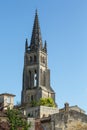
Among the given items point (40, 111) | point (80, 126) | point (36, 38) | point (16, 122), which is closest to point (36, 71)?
point (36, 38)

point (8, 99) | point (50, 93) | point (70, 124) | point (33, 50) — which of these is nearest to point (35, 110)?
point (8, 99)

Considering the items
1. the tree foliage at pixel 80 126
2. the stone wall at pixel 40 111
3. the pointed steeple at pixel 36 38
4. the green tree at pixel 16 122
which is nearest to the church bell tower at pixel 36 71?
the pointed steeple at pixel 36 38

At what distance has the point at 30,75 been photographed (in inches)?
6427

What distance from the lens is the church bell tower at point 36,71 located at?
155m

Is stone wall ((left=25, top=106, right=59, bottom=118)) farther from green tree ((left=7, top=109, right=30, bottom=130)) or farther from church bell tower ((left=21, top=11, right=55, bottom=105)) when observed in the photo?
church bell tower ((left=21, top=11, right=55, bottom=105))

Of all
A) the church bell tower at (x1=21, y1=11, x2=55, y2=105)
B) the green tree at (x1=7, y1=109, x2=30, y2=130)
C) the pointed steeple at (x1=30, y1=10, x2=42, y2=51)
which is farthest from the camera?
the pointed steeple at (x1=30, y1=10, x2=42, y2=51)

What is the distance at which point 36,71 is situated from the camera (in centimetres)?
16275

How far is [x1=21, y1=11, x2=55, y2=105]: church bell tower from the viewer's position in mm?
155125

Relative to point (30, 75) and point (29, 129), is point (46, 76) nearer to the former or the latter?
point (30, 75)

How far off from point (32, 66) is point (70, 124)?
102938 mm

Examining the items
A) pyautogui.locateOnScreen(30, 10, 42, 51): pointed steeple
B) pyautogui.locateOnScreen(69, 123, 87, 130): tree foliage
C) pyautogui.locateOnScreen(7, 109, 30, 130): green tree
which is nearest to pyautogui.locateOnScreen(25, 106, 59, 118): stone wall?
pyautogui.locateOnScreen(69, 123, 87, 130): tree foliage

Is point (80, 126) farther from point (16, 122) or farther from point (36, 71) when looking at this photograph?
point (36, 71)

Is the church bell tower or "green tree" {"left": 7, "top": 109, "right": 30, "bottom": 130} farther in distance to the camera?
the church bell tower

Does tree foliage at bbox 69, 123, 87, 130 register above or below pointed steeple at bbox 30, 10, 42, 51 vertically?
below
